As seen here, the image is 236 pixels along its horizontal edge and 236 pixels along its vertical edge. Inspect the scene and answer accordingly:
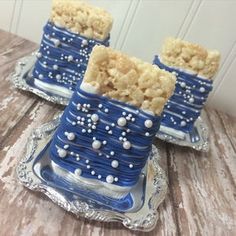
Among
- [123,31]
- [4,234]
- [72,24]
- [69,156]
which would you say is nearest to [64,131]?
[69,156]

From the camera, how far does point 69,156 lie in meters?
0.51

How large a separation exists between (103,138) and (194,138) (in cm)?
35

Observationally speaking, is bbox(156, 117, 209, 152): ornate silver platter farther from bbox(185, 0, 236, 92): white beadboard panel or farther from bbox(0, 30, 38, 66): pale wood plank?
bbox(0, 30, 38, 66): pale wood plank

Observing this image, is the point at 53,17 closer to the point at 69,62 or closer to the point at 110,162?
the point at 69,62

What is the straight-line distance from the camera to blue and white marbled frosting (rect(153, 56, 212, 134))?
0.71 meters

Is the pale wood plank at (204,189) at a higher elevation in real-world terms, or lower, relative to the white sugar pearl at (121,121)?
lower

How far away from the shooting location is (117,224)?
491 mm

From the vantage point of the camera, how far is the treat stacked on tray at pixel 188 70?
697 mm

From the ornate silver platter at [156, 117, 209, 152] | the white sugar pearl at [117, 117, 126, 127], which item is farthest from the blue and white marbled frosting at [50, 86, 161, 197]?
the ornate silver platter at [156, 117, 209, 152]

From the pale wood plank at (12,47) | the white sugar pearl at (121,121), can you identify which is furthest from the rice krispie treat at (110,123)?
the pale wood plank at (12,47)

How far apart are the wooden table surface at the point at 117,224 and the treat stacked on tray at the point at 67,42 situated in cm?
5

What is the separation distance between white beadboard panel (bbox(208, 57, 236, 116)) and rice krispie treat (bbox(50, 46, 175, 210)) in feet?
1.95

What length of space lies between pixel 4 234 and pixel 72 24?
43 centimetres

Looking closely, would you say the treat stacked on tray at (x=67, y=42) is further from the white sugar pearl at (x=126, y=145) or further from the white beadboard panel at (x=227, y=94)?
the white beadboard panel at (x=227, y=94)
